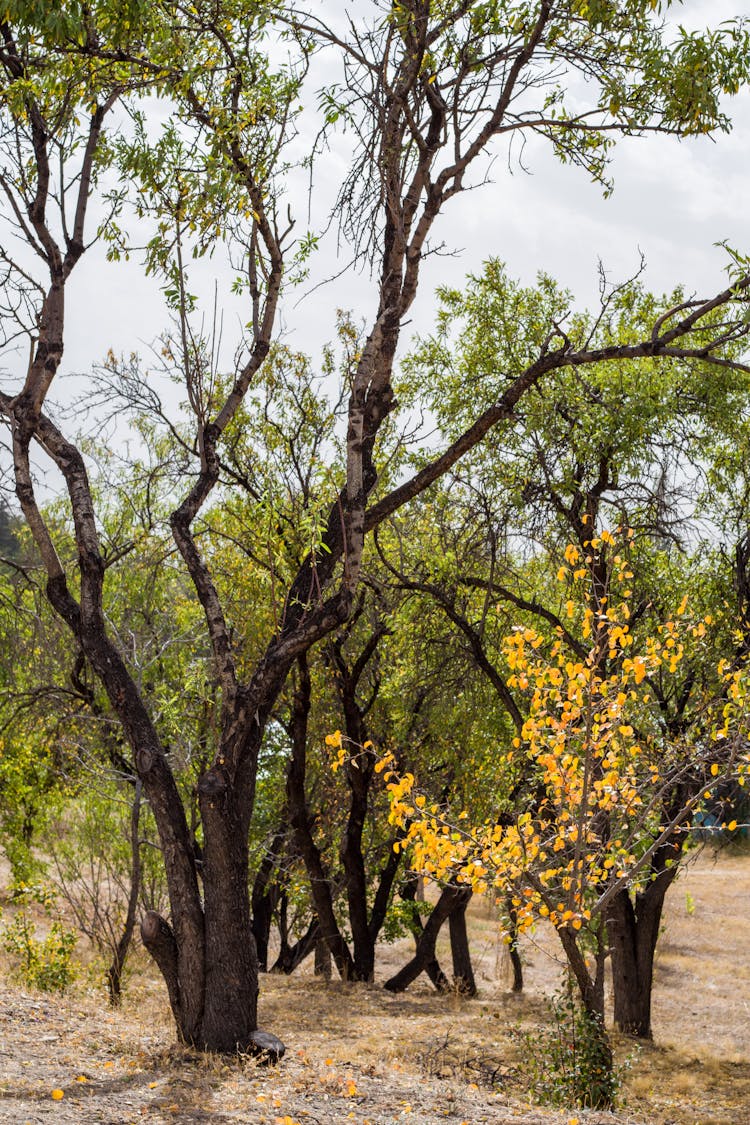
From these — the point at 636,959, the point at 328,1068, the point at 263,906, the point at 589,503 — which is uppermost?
the point at 589,503

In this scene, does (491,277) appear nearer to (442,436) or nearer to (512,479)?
(442,436)

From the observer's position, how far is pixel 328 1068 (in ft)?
24.8

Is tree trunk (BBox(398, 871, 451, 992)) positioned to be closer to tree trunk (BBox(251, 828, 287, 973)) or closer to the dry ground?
the dry ground

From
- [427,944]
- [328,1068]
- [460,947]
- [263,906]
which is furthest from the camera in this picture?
[263,906]

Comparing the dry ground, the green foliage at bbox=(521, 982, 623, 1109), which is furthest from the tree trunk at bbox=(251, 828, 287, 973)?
the green foliage at bbox=(521, 982, 623, 1109)

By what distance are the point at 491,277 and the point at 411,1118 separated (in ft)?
29.1

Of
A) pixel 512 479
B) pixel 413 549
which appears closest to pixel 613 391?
pixel 512 479

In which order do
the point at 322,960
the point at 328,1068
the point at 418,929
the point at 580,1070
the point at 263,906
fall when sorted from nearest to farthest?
the point at 580,1070, the point at 328,1068, the point at 418,929, the point at 263,906, the point at 322,960

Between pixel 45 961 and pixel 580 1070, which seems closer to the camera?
Answer: pixel 580 1070

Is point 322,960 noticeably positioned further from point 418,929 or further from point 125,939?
point 125,939

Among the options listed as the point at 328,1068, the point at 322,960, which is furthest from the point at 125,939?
the point at 322,960

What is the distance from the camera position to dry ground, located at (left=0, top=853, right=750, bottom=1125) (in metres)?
6.13

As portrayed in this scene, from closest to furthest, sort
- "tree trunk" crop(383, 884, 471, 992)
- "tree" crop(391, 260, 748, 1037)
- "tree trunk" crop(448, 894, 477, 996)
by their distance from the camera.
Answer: "tree" crop(391, 260, 748, 1037) → "tree trunk" crop(383, 884, 471, 992) → "tree trunk" crop(448, 894, 477, 996)

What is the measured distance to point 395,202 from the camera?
25.9 ft
